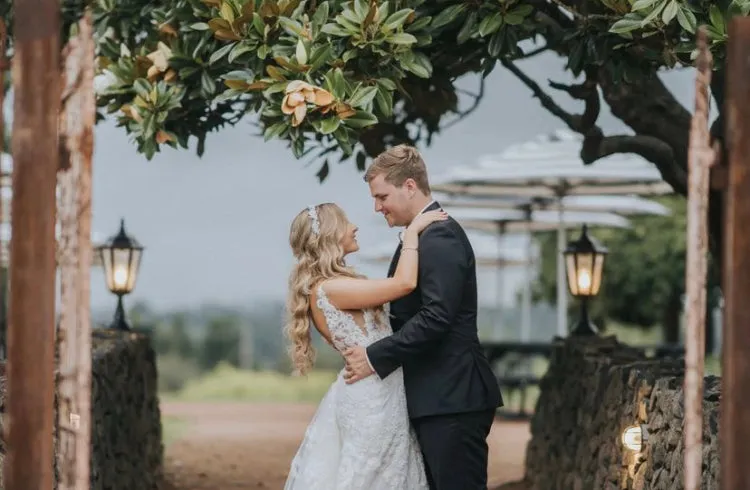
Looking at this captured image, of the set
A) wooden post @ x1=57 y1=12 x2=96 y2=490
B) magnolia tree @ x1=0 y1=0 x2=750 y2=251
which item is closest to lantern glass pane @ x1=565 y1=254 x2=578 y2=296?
magnolia tree @ x1=0 y1=0 x2=750 y2=251

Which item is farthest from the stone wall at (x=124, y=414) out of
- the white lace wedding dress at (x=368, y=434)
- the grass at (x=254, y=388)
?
the grass at (x=254, y=388)

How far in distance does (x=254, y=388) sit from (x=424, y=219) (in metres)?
20.3

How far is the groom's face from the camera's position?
5.38 m

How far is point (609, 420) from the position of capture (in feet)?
24.7

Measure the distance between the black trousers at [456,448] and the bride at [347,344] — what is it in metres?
0.11

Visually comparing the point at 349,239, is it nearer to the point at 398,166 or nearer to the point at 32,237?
the point at 398,166

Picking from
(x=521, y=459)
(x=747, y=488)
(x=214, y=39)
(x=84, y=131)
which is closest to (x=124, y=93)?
(x=214, y=39)

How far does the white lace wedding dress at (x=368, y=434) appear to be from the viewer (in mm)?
5453

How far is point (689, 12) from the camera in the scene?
239 inches

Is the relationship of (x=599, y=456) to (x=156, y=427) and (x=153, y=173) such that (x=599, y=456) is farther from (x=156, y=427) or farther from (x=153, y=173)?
(x=153, y=173)

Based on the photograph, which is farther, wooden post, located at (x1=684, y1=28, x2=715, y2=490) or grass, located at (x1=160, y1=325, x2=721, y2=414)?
grass, located at (x1=160, y1=325, x2=721, y2=414)

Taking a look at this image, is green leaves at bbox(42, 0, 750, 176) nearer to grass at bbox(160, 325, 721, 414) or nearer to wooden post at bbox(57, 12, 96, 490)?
wooden post at bbox(57, 12, 96, 490)

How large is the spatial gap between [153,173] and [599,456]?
49.5 m

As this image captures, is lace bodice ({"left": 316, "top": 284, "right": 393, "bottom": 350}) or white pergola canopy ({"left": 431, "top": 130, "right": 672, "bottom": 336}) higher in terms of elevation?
white pergola canopy ({"left": 431, "top": 130, "right": 672, "bottom": 336})
